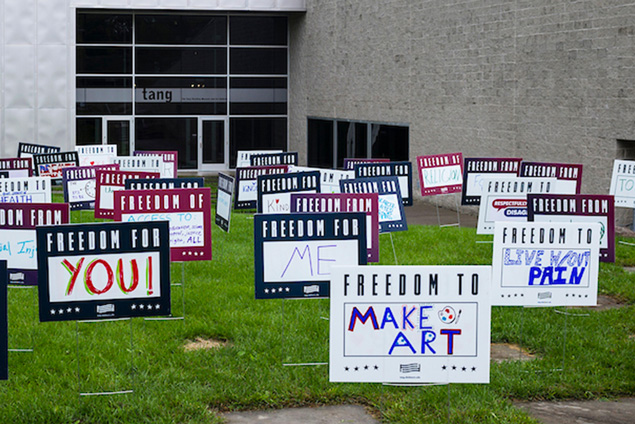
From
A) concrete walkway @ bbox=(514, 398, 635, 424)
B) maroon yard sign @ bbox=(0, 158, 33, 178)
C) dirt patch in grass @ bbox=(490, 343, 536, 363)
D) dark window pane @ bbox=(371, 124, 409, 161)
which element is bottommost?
concrete walkway @ bbox=(514, 398, 635, 424)

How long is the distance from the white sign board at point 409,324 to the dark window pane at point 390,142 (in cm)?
2120

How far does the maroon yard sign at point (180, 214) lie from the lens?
404 inches

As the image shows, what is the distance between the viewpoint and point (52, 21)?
3353cm

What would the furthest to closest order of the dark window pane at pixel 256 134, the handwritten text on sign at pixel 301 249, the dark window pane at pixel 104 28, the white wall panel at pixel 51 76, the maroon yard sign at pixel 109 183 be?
1. the dark window pane at pixel 256 134
2. the dark window pane at pixel 104 28
3. the white wall panel at pixel 51 76
4. the maroon yard sign at pixel 109 183
5. the handwritten text on sign at pixel 301 249

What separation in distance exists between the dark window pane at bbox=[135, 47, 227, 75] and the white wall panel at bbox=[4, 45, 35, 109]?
13.2 feet

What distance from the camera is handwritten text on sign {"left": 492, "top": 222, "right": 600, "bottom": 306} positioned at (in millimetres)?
8562

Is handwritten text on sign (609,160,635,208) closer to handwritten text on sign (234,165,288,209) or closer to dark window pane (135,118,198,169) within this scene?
handwritten text on sign (234,165,288,209)

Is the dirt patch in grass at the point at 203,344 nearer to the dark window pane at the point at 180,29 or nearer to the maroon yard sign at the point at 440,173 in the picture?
the maroon yard sign at the point at 440,173

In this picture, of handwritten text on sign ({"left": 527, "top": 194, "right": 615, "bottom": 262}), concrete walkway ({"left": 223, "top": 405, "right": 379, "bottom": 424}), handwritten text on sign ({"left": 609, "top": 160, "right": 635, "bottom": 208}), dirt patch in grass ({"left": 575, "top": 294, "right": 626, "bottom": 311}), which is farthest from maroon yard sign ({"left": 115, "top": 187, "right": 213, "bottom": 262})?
handwritten text on sign ({"left": 609, "top": 160, "right": 635, "bottom": 208})

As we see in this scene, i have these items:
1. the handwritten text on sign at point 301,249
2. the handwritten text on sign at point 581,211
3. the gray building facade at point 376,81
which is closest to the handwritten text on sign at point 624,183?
the gray building facade at point 376,81

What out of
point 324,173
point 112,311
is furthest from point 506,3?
point 112,311

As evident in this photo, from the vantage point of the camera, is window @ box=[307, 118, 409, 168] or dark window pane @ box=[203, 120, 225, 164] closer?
window @ box=[307, 118, 409, 168]

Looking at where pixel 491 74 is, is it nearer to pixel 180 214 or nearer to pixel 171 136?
pixel 180 214

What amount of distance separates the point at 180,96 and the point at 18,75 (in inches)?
236
